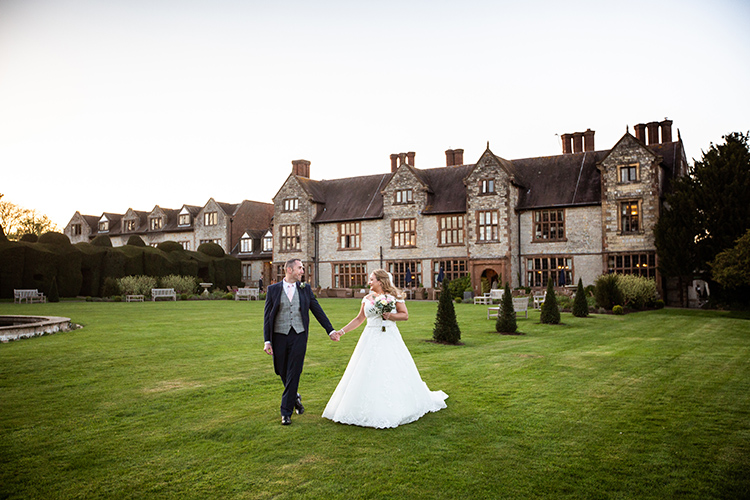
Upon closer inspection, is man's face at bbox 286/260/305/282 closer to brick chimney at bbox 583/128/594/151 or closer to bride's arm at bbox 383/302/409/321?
bride's arm at bbox 383/302/409/321

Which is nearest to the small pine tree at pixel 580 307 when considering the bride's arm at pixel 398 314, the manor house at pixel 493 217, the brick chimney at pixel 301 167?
the manor house at pixel 493 217

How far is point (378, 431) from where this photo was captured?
6664 millimetres

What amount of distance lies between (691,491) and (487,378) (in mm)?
5011

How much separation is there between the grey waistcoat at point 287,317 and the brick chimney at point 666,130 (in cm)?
3692

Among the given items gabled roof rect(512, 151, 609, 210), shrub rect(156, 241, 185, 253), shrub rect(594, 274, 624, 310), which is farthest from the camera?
shrub rect(156, 241, 185, 253)

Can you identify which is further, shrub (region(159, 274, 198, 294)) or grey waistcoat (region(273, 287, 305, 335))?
shrub (region(159, 274, 198, 294))

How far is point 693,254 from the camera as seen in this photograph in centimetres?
2873

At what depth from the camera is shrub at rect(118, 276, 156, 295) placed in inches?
1481

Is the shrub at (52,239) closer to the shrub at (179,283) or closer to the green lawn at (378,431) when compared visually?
the shrub at (179,283)

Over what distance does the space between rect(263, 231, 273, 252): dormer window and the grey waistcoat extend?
152 ft

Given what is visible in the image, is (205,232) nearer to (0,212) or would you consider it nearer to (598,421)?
(0,212)

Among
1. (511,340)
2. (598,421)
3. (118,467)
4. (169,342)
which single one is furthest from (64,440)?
(511,340)

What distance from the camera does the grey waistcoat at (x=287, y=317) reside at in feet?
23.5

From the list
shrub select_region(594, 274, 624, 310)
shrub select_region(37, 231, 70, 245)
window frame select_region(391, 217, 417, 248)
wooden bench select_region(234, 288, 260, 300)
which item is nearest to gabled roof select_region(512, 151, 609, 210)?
window frame select_region(391, 217, 417, 248)
